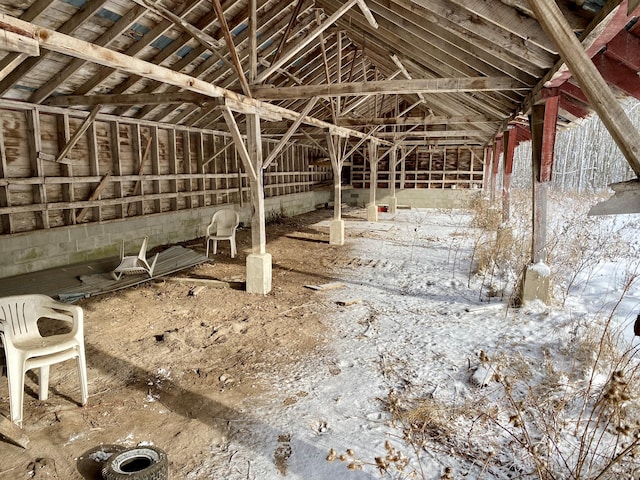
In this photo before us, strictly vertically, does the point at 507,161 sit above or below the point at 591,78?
below

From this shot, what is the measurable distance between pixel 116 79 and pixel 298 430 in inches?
272

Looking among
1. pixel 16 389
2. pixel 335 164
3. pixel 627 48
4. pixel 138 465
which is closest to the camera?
pixel 138 465

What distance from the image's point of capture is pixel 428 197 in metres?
18.9

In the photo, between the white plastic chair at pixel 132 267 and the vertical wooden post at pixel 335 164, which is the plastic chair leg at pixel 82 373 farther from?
the vertical wooden post at pixel 335 164

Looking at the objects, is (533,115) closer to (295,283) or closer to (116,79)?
(295,283)

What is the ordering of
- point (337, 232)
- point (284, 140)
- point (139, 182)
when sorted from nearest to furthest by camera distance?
point (284, 140) < point (139, 182) < point (337, 232)

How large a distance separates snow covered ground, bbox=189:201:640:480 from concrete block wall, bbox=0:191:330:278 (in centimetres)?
509

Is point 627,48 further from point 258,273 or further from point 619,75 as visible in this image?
point 258,273

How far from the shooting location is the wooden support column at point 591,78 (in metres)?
2.18

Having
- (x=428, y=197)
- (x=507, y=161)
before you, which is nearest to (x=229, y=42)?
(x=507, y=161)

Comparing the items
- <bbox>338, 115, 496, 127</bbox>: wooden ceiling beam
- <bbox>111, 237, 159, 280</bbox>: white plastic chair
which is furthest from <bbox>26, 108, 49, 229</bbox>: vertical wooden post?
<bbox>338, 115, 496, 127</bbox>: wooden ceiling beam

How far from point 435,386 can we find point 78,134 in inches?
Result: 277

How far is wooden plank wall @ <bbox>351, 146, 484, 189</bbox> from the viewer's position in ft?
60.8

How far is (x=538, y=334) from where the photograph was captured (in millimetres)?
4617
